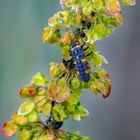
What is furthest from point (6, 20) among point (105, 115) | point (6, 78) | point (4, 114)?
point (105, 115)

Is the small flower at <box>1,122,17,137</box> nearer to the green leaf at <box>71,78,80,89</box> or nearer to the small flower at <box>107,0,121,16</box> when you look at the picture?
the green leaf at <box>71,78,80,89</box>

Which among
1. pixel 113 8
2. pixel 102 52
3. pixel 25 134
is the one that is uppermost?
pixel 102 52

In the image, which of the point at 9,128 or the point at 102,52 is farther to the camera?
the point at 102,52

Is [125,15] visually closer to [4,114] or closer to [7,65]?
[7,65]

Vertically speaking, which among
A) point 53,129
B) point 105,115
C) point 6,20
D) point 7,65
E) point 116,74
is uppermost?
point 6,20

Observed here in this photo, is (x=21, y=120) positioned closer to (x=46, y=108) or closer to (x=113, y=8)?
(x=46, y=108)

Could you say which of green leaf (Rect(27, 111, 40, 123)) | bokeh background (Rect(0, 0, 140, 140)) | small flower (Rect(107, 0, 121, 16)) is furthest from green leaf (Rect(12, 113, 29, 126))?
bokeh background (Rect(0, 0, 140, 140))

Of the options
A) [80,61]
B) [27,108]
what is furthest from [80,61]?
[27,108]
